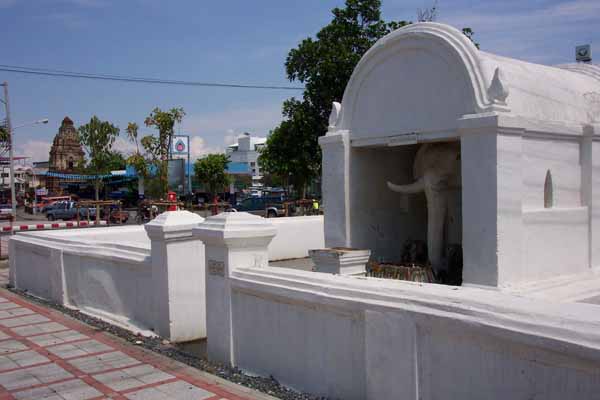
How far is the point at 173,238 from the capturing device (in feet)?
22.7

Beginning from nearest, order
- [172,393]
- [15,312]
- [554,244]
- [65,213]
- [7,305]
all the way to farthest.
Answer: [172,393] < [554,244] < [15,312] < [7,305] < [65,213]

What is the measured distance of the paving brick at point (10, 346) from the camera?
22.4 feet

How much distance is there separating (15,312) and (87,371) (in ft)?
12.3

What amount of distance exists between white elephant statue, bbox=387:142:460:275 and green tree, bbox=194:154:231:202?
1747 inches

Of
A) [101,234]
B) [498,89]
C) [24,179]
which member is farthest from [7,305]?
[24,179]

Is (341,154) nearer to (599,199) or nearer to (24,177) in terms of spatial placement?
(599,199)

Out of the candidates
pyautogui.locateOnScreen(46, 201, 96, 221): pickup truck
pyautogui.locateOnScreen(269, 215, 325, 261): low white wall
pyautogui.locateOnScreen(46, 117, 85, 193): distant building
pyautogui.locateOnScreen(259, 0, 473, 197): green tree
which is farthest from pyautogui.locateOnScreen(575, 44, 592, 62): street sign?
pyautogui.locateOnScreen(46, 117, 85, 193): distant building

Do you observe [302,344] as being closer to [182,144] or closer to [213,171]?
[182,144]

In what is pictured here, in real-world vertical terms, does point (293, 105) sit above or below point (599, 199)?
above

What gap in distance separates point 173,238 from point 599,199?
514 cm

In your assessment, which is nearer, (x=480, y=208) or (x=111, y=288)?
(x=480, y=208)

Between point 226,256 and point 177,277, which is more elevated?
point 226,256

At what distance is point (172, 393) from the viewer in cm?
519

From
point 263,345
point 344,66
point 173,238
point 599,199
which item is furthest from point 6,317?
point 344,66
